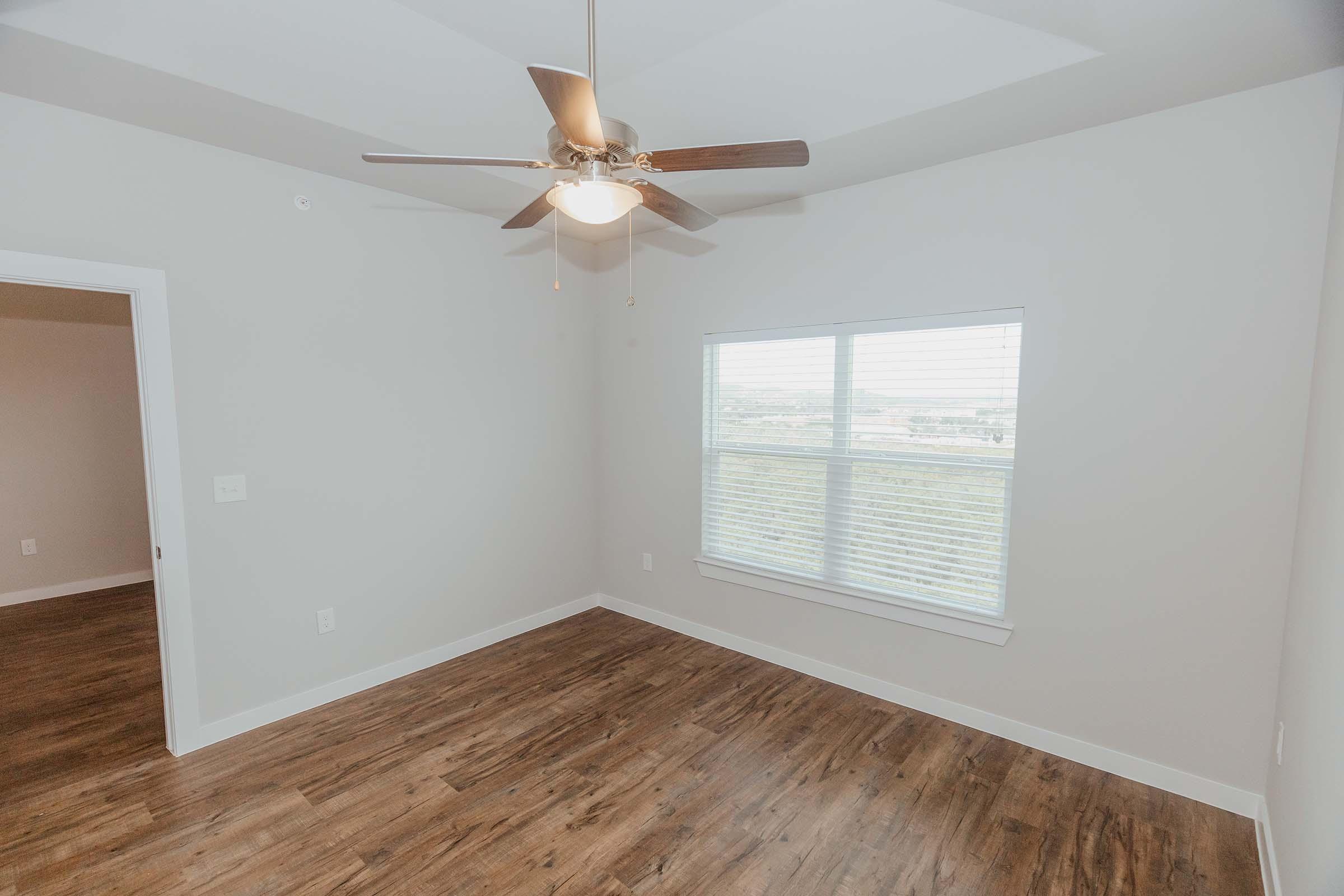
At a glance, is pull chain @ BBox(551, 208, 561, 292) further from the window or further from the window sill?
the window sill

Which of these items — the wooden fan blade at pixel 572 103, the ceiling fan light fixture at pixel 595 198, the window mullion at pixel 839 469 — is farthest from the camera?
the window mullion at pixel 839 469

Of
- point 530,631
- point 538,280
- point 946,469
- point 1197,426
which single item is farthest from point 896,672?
point 538,280

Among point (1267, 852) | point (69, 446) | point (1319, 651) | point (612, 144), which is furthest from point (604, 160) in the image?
point (69, 446)

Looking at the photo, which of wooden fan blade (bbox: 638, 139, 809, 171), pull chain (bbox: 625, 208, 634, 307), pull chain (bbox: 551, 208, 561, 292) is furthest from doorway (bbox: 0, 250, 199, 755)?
pull chain (bbox: 625, 208, 634, 307)

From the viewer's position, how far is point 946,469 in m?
2.77

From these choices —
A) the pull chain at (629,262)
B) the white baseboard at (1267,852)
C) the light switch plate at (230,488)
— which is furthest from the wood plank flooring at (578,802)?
the pull chain at (629,262)

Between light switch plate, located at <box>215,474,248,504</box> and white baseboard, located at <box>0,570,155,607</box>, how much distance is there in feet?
9.16

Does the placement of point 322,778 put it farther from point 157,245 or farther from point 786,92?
point 786,92

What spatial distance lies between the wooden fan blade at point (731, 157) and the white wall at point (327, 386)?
6.94ft

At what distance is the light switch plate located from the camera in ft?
8.57

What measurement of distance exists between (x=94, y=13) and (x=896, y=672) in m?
4.03

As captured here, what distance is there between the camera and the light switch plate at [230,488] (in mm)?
2611

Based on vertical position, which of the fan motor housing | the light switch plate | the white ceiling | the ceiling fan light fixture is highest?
the white ceiling

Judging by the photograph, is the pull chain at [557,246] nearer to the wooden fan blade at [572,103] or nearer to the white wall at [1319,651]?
the wooden fan blade at [572,103]
